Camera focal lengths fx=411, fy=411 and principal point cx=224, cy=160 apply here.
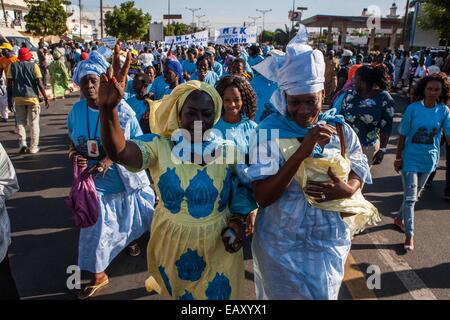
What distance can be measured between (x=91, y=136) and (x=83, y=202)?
574mm

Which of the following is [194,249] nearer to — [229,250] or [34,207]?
Result: [229,250]

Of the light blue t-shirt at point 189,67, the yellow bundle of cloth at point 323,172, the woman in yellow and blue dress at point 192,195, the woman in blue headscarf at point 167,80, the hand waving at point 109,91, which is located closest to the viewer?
the hand waving at point 109,91

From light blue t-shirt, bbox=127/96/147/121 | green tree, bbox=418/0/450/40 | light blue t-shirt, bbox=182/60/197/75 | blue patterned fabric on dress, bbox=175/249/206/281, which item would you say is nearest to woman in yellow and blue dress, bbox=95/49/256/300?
blue patterned fabric on dress, bbox=175/249/206/281

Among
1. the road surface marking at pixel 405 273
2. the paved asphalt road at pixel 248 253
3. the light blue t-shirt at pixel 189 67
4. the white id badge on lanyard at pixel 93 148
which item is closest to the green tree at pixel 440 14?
the light blue t-shirt at pixel 189 67

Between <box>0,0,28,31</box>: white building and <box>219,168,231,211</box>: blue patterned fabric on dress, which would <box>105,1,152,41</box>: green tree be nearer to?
<box>0,0,28,31</box>: white building

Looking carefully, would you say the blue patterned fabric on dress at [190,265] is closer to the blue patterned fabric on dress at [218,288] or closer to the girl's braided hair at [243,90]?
the blue patterned fabric on dress at [218,288]

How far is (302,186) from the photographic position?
2.03m

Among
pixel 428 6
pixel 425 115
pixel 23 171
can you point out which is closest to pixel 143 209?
pixel 425 115

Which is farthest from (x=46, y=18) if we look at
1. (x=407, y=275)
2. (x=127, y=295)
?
(x=407, y=275)

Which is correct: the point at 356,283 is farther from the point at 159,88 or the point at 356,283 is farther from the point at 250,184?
the point at 159,88
